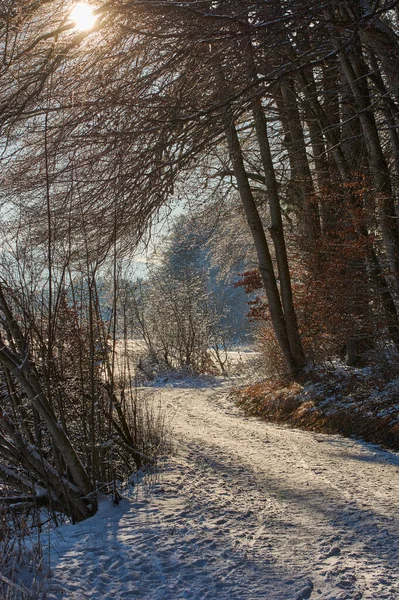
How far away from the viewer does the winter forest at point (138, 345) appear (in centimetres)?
341

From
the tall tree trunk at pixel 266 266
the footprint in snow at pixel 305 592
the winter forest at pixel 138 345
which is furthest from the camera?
the tall tree trunk at pixel 266 266

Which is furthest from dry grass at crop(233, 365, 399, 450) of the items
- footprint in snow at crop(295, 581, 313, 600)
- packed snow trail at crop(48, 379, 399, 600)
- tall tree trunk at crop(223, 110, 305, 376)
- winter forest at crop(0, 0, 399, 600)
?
footprint in snow at crop(295, 581, 313, 600)

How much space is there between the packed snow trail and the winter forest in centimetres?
2

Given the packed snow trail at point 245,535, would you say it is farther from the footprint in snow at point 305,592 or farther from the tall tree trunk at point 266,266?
the tall tree trunk at point 266,266

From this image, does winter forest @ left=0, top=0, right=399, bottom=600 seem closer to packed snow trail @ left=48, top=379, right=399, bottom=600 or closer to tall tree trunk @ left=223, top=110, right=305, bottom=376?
packed snow trail @ left=48, top=379, right=399, bottom=600

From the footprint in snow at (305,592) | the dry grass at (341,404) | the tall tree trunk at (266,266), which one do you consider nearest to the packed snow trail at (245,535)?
the footprint in snow at (305,592)

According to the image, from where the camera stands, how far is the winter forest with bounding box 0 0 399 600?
341 cm

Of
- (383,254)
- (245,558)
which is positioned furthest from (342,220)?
(245,558)

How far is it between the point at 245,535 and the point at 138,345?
10.9 feet

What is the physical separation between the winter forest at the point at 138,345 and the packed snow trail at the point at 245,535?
2 cm

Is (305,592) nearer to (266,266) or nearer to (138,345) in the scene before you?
(138,345)

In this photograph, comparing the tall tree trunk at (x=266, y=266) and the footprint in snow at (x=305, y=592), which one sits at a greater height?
the tall tree trunk at (x=266, y=266)

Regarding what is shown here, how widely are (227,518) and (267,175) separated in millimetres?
8781

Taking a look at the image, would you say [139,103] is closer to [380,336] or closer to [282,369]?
[380,336]
